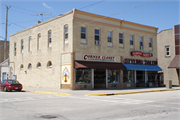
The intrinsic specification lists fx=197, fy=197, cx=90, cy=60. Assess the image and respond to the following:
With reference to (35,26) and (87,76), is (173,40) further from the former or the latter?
(35,26)

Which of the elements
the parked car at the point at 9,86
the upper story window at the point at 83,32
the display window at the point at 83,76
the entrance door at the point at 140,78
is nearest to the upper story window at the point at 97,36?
the upper story window at the point at 83,32

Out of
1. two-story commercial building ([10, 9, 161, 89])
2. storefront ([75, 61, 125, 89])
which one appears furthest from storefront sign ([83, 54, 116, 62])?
storefront ([75, 61, 125, 89])

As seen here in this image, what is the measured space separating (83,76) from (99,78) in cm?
258

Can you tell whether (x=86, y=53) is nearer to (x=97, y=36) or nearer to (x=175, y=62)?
(x=97, y=36)

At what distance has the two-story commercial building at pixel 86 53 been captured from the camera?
76.4 ft

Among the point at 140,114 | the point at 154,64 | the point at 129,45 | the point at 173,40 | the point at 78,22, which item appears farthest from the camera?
the point at 173,40

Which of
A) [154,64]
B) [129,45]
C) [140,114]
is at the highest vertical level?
[129,45]

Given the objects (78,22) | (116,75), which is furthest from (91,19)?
(116,75)

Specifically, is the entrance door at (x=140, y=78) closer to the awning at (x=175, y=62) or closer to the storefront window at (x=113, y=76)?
the storefront window at (x=113, y=76)

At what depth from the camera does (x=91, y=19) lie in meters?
24.5

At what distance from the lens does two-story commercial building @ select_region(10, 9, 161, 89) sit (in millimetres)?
23297

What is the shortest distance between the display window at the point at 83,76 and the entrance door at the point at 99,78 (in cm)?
107

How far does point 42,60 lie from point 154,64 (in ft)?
57.7

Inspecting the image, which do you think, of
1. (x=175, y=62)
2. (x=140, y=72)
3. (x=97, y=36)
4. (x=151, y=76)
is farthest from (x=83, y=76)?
(x=175, y=62)
